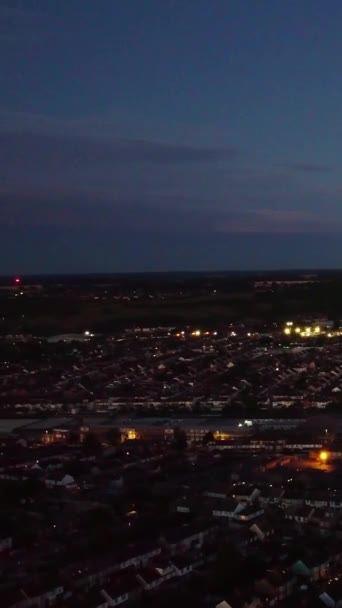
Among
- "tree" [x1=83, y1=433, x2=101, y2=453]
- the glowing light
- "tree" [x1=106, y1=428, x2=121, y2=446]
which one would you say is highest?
"tree" [x1=83, y1=433, x2=101, y2=453]

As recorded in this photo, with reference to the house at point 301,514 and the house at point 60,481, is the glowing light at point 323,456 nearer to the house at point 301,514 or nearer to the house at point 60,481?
the house at point 301,514

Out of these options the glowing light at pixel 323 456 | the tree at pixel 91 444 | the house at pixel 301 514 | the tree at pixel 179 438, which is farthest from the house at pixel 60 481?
the glowing light at pixel 323 456

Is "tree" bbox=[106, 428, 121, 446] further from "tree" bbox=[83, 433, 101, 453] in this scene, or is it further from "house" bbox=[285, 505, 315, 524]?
"house" bbox=[285, 505, 315, 524]

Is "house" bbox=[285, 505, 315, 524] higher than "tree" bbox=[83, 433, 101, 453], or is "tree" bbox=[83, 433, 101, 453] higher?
"tree" bbox=[83, 433, 101, 453]

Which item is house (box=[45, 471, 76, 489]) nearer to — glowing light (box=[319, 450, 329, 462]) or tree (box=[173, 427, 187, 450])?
tree (box=[173, 427, 187, 450])

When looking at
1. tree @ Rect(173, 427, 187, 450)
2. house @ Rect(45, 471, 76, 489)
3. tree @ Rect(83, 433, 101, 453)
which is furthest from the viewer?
tree @ Rect(173, 427, 187, 450)

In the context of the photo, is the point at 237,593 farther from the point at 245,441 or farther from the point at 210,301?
the point at 210,301

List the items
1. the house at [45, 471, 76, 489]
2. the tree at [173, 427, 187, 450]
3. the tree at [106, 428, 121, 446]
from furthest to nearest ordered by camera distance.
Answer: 1. the tree at [106, 428, 121, 446]
2. the tree at [173, 427, 187, 450]
3. the house at [45, 471, 76, 489]

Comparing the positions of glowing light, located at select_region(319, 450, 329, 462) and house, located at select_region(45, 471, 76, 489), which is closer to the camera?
house, located at select_region(45, 471, 76, 489)

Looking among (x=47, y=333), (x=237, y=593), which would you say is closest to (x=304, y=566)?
(x=237, y=593)

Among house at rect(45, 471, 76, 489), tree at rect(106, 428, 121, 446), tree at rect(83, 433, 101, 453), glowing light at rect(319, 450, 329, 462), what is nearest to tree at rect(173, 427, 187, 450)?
tree at rect(106, 428, 121, 446)
